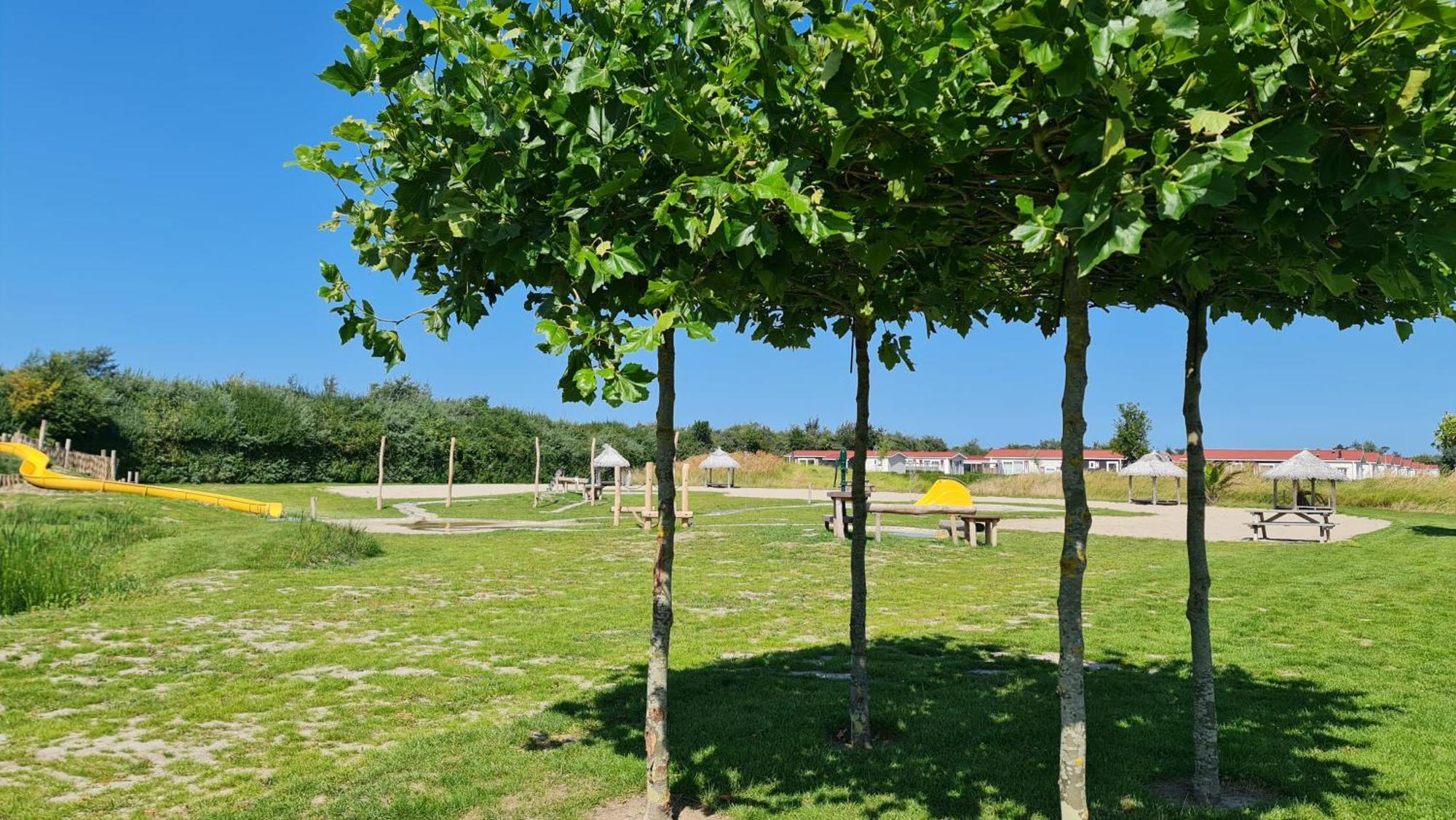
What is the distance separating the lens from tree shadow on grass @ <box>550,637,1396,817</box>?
16.3 feet

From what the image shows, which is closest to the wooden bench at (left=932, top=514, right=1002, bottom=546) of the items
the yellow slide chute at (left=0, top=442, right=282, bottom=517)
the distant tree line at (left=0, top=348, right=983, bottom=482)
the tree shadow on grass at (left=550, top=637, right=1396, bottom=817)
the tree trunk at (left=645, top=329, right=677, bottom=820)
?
the tree shadow on grass at (left=550, top=637, right=1396, bottom=817)

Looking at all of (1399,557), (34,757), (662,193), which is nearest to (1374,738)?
(662,193)

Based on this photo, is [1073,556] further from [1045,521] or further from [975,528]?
[1045,521]

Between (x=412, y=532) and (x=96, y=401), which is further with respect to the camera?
(x=96, y=401)

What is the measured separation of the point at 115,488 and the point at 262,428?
52.2 ft

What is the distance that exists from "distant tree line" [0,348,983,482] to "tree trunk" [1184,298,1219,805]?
150 ft

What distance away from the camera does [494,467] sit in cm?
5375

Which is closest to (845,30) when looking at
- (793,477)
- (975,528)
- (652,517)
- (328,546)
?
(328,546)

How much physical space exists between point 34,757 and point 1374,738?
9.14 meters

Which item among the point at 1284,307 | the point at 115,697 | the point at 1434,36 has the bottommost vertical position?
the point at 115,697

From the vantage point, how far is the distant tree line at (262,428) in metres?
40.8

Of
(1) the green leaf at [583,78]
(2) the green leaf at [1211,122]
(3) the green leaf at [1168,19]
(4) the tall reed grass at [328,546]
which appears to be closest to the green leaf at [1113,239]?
(2) the green leaf at [1211,122]

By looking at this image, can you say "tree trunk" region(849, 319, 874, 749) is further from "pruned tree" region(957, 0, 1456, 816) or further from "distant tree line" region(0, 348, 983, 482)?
"distant tree line" region(0, 348, 983, 482)

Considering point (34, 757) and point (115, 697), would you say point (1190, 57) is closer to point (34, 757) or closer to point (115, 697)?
point (34, 757)
